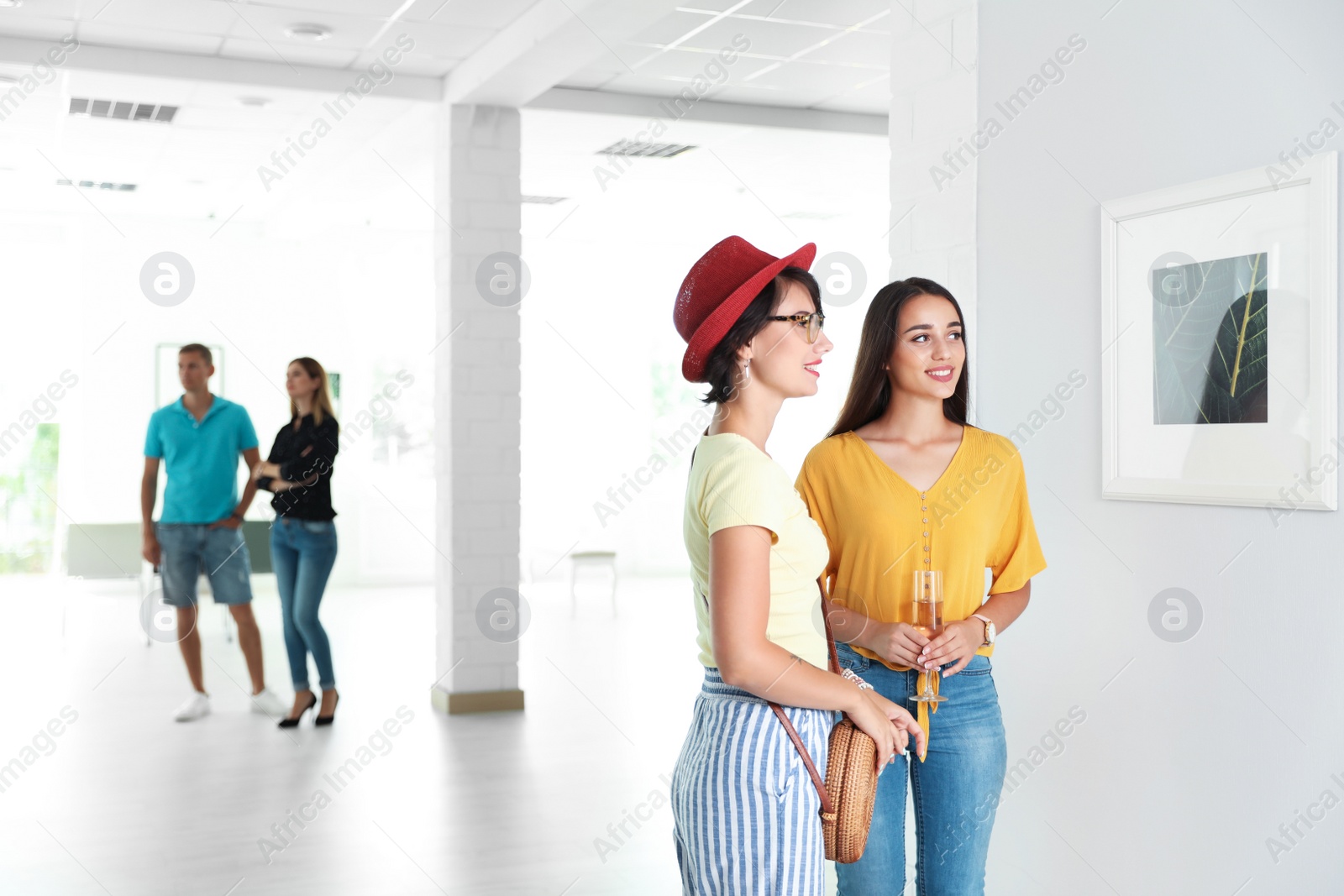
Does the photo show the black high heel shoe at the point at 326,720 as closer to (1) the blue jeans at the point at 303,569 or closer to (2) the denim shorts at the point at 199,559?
(1) the blue jeans at the point at 303,569

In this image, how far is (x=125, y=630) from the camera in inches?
322

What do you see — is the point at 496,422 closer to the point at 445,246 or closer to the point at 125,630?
the point at 445,246

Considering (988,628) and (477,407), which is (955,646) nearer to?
(988,628)

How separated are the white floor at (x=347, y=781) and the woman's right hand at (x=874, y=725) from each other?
202 cm

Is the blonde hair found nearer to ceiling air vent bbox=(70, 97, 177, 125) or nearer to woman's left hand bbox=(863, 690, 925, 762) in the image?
ceiling air vent bbox=(70, 97, 177, 125)

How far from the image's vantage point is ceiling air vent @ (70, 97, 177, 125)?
236 inches

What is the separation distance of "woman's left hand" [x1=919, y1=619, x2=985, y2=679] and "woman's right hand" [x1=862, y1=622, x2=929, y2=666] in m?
0.01

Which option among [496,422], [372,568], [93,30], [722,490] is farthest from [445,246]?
[372,568]

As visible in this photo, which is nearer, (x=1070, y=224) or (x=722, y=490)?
(x=722, y=490)

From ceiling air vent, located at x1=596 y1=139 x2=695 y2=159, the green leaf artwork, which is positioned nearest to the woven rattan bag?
the green leaf artwork

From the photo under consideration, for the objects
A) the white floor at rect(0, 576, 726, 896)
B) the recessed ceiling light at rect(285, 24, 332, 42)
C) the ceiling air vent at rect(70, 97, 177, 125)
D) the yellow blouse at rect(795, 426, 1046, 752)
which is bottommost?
the white floor at rect(0, 576, 726, 896)

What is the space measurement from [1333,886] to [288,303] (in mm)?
9593

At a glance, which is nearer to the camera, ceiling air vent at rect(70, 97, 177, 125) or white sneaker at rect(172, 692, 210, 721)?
white sneaker at rect(172, 692, 210, 721)

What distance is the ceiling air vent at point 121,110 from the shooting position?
5984 mm
